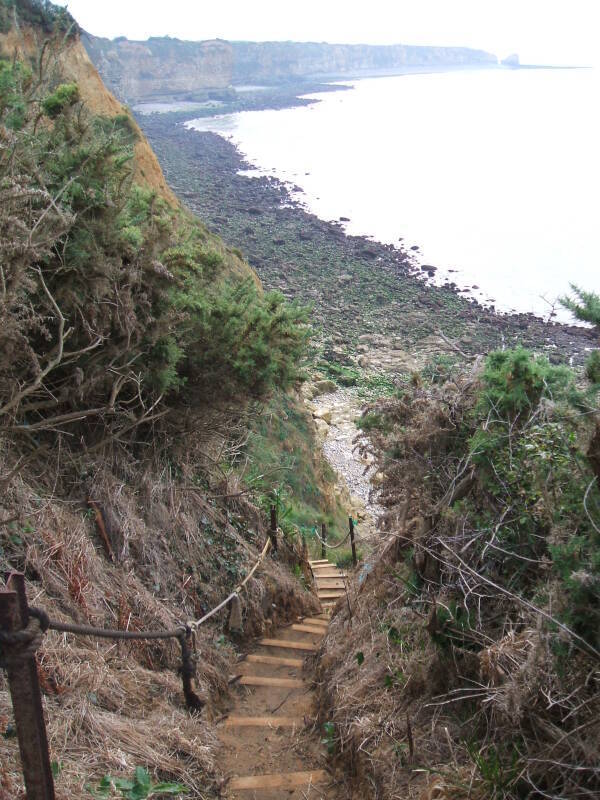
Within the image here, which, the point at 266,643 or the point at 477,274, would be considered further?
the point at 477,274

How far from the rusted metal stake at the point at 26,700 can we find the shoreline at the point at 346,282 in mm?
18038

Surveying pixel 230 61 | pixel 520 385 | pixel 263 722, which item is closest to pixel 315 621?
pixel 263 722

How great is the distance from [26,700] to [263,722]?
308cm

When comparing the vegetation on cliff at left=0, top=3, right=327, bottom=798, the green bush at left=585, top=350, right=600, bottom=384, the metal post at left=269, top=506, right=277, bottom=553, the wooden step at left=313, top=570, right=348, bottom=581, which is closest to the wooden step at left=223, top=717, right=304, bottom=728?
the vegetation on cliff at left=0, top=3, right=327, bottom=798

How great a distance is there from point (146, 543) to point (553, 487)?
325 cm

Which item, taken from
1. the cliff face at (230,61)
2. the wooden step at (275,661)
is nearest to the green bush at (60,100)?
the wooden step at (275,661)

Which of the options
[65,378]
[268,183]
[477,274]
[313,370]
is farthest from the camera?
[268,183]

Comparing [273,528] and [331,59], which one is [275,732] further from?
[331,59]

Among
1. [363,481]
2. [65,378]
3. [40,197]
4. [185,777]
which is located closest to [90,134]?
[40,197]

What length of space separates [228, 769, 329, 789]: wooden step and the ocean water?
128 inches

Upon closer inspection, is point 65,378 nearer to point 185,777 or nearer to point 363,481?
point 185,777

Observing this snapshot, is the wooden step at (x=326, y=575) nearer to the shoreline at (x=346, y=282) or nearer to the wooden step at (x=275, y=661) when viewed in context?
the wooden step at (x=275, y=661)

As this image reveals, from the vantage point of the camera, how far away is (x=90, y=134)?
627cm

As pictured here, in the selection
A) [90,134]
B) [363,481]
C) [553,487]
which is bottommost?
[363,481]
